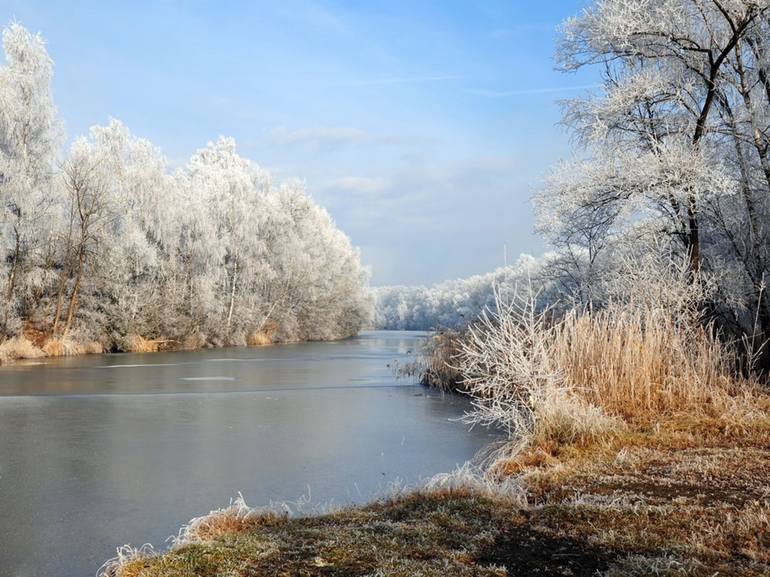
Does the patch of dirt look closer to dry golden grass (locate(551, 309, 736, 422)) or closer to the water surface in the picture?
the water surface

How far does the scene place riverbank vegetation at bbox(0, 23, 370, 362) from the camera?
73.1ft

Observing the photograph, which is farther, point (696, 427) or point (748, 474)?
point (696, 427)

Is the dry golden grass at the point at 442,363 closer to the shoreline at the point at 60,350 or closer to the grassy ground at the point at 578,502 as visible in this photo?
the grassy ground at the point at 578,502

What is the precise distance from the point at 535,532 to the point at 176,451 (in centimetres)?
490

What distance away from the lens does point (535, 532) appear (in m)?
3.56

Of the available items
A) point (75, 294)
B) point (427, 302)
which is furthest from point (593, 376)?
point (427, 302)

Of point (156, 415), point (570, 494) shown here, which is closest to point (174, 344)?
point (156, 415)

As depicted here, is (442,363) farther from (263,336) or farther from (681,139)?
(263,336)

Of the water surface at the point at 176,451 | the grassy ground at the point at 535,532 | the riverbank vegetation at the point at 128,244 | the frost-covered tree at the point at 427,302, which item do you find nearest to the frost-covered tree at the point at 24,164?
the riverbank vegetation at the point at 128,244

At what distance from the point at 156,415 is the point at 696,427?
7.53 m

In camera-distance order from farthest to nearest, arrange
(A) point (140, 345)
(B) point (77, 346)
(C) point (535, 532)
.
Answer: (A) point (140, 345) < (B) point (77, 346) < (C) point (535, 532)

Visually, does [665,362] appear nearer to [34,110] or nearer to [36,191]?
[36,191]

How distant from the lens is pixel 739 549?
299cm

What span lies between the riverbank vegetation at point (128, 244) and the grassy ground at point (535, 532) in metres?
20.1
